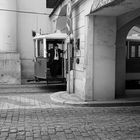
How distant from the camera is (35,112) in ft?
27.2

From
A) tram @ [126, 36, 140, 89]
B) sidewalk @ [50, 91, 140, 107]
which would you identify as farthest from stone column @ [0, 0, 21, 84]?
tram @ [126, 36, 140, 89]

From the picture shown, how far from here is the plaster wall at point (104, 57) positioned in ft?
31.4

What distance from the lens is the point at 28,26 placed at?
1786cm

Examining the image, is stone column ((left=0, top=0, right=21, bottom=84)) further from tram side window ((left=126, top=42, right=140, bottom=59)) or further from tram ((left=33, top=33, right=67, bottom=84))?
tram side window ((left=126, top=42, right=140, bottom=59))

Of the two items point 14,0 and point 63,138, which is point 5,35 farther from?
point 63,138

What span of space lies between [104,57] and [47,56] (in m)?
4.14

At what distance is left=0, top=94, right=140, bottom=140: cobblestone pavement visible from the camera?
598cm

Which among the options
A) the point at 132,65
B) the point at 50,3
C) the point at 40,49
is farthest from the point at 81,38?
the point at 50,3

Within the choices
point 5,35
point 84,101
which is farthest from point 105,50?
point 5,35

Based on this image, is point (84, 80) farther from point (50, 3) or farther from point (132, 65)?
point (50, 3)

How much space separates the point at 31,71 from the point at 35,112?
9926 mm

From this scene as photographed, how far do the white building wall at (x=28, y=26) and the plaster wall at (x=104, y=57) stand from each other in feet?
29.6

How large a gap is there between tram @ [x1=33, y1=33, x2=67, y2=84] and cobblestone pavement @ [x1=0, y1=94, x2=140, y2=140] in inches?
124

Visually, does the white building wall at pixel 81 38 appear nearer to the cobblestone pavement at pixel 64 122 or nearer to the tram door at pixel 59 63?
the cobblestone pavement at pixel 64 122
